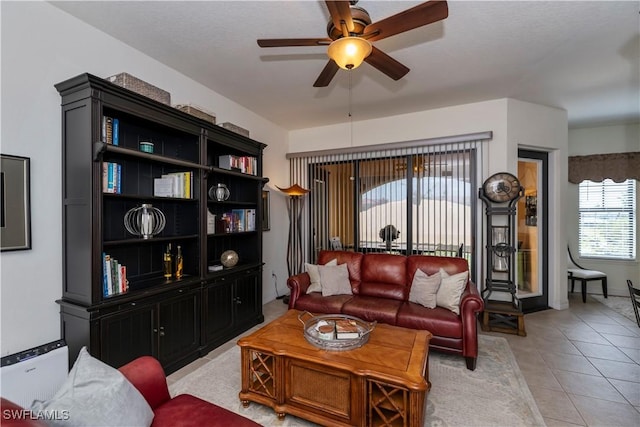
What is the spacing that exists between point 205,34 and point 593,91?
4.67m

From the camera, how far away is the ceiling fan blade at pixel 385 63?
2.14m

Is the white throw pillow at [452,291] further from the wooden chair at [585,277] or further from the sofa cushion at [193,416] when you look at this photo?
the wooden chair at [585,277]

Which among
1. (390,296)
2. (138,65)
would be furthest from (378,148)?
(138,65)

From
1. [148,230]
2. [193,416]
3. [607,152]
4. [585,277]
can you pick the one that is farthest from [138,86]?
[607,152]

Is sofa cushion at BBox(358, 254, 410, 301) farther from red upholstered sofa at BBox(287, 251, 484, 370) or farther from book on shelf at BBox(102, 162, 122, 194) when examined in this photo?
book on shelf at BBox(102, 162, 122, 194)

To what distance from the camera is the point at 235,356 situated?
2934 mm

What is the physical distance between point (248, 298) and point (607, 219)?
6.24 metres

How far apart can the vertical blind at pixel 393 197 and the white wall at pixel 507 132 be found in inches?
8.8

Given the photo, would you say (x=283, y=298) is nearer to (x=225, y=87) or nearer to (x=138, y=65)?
(x=225, y=87)

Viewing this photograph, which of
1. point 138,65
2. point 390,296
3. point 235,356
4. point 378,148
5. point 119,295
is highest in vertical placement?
point 138,65

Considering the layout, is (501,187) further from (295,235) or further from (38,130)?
(38,130)

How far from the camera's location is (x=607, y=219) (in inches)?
205

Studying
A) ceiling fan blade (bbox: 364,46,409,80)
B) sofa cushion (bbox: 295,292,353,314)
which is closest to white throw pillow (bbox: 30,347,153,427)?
sofa cushion (bbox: 295,292,353,314)

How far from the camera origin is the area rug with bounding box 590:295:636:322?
13.6ft
